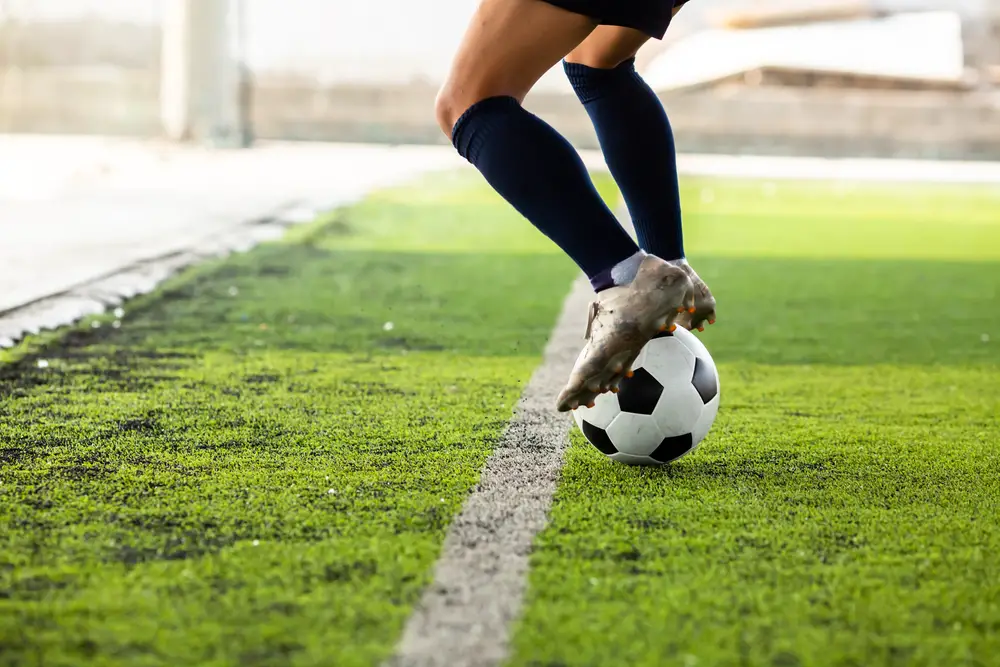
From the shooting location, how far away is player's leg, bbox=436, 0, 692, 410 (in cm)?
212

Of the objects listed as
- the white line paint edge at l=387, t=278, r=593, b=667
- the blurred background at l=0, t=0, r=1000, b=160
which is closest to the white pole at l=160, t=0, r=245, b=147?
the blurred background at l=0, t=0, r=1000, b=160

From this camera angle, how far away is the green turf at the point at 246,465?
153 cm

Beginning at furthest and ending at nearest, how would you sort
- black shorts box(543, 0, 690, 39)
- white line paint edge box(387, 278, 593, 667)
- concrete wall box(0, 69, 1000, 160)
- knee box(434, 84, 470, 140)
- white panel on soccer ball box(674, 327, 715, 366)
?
concrete wall box(0, 69, 1000, 160) → white panel on soccer ball box(674, 327, 715, 366) → knee box(434, 84, 470, 140) → black shorts box(543, 0, 690, 39) → white line paint edge box(387, 278, 593, 667)

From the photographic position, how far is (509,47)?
2.14 meters

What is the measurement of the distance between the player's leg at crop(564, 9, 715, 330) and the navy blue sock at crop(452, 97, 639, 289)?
0.34 meters

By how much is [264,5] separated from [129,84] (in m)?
11.3

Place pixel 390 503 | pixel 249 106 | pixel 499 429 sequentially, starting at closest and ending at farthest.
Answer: pixel 390 503, pixel 499 429, pixel 249 106

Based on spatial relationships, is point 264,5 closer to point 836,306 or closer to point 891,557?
point 836,306

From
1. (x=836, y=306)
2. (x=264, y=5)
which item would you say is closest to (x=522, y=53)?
(x=836, y=306)

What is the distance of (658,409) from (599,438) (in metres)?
0.14

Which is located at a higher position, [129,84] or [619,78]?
[619,78]

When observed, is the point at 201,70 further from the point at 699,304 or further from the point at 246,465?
the point at 699,304

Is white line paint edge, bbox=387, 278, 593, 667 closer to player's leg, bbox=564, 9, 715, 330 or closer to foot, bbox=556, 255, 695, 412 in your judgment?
foot, bbox=556, 255, 695, 412

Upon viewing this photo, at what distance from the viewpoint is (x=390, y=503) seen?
6.81ft
